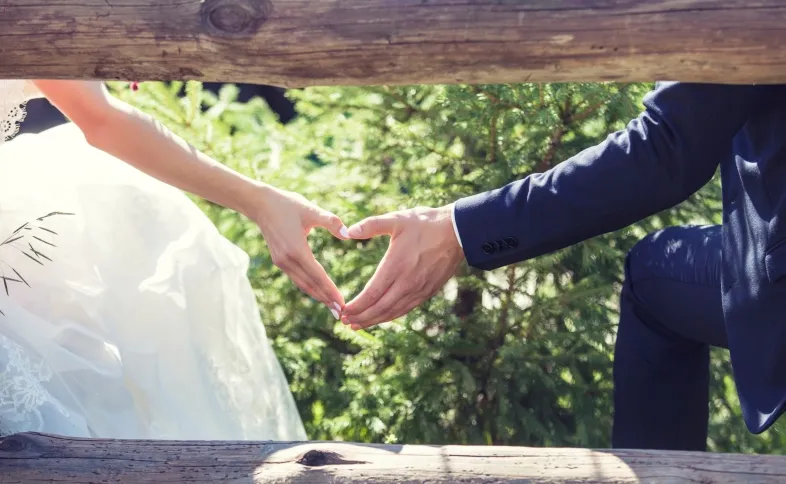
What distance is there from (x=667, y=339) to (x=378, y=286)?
2.11 ft

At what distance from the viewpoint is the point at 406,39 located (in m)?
1.23

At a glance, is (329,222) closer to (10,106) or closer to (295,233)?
(295,233)

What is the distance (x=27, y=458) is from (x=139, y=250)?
2.71ft

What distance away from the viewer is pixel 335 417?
9.00ft

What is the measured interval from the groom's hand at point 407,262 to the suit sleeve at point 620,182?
0.35 ft

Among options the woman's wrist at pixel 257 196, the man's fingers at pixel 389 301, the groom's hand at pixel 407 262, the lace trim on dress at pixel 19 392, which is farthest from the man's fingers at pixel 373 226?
the lace trim on dress at pixel 19 392

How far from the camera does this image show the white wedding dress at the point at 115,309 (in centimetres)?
184

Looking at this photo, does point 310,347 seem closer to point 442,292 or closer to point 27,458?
point 442,292

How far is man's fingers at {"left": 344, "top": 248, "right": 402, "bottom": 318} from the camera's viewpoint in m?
1.86

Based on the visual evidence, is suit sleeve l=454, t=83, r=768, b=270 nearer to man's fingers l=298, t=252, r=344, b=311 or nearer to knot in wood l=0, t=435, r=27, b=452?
man's fingers l=298, t=252, r=344, b=311

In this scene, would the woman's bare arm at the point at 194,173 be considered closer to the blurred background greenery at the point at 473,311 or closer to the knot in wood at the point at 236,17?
the blurred background greenery at the point at 473,311

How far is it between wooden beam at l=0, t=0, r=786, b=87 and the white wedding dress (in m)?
0.60

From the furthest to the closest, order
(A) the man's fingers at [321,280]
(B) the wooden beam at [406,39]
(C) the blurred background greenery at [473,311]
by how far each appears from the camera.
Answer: (C) the blurred background greenery at [473,311], (A) the man's fingers at [321,280], (B) the wooden beam at [406,39]

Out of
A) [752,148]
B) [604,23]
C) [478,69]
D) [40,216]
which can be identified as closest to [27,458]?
[40,216]
